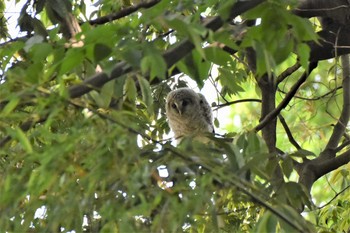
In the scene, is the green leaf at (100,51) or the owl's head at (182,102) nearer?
the green leaf at (100,51)

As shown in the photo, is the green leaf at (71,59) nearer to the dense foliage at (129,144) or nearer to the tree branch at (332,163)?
the dense foliage at (129,144)

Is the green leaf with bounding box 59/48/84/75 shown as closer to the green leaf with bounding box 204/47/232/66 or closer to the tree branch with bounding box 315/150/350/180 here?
the green leaf with bounding box 204/47/232/66

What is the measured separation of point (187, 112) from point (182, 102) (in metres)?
0.08

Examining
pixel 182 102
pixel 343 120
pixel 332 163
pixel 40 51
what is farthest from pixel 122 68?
pixel 182 102

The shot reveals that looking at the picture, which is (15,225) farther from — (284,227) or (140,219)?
(284,227)

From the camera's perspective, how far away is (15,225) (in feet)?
6.60

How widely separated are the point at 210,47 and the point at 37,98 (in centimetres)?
45

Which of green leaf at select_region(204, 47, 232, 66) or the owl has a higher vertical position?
the owl

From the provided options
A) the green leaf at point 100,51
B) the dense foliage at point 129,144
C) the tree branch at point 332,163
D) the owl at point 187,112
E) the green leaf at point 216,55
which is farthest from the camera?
the owl at point 187,112

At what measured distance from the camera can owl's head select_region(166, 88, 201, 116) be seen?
15.8 feet

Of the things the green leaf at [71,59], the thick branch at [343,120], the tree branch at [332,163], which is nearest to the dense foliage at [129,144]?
the green leaf at [71,59]

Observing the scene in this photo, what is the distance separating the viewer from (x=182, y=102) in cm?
486

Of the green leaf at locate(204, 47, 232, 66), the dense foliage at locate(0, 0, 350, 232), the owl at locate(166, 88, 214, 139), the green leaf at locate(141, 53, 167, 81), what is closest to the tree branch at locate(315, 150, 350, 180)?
the dense foliage at locate(0, 0, 350, 232)

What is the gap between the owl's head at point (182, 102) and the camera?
4805 millimetres
